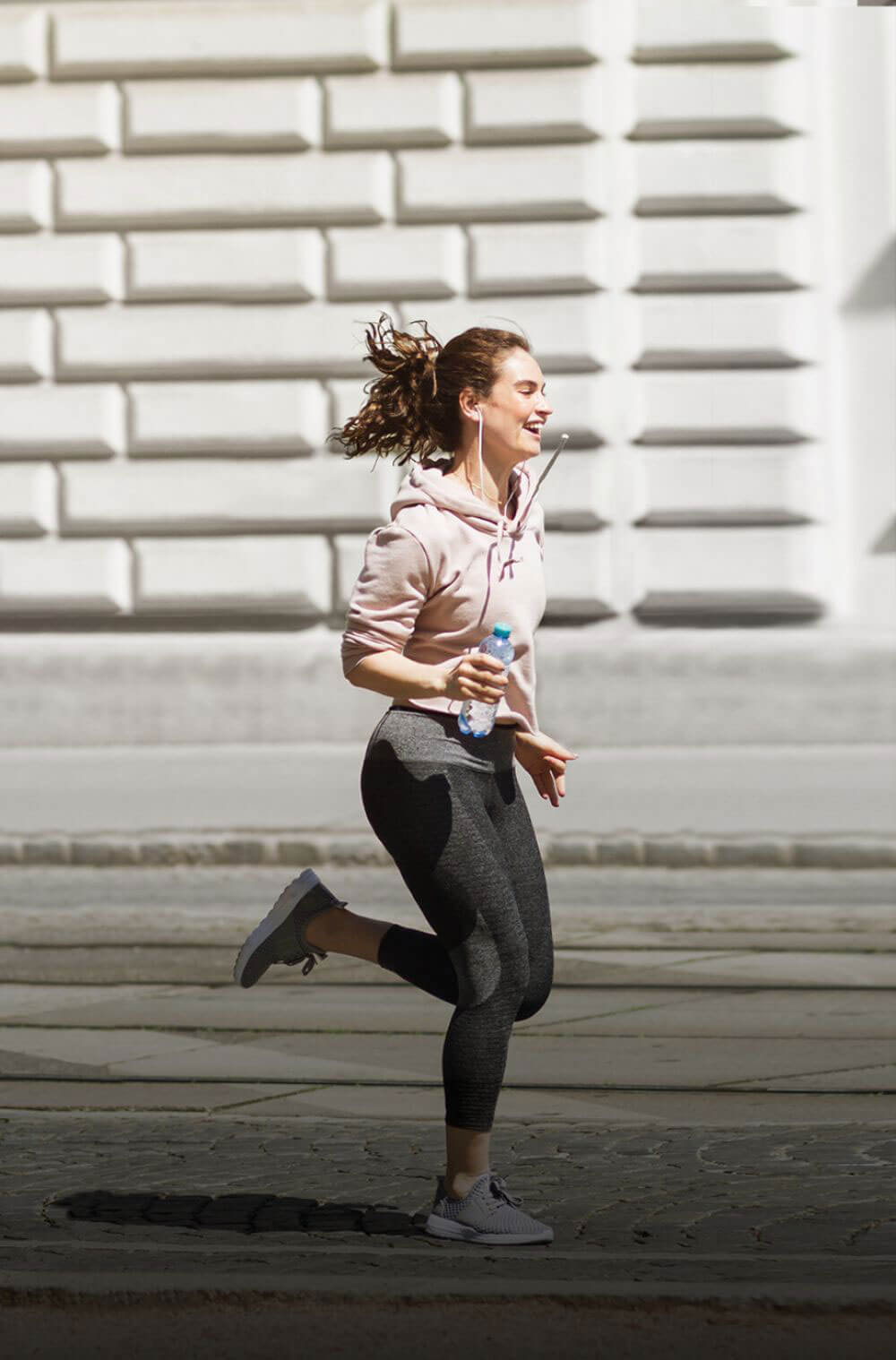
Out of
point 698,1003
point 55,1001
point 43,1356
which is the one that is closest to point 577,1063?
point 698,1003

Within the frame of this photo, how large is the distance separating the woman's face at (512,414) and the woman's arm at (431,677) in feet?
1.42

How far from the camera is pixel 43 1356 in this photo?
3.50 metres

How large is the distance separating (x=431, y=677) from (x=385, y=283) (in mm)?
7158

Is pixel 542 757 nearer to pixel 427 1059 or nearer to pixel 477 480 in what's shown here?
pixel 477 480

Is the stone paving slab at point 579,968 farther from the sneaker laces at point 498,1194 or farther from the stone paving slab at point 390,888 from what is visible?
the sneaker laces at point 498,1194

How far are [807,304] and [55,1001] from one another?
5173 millimetres

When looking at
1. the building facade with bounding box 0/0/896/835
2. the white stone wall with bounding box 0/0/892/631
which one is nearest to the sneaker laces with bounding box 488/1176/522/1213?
the building facade with bounding box 0/0/896/835

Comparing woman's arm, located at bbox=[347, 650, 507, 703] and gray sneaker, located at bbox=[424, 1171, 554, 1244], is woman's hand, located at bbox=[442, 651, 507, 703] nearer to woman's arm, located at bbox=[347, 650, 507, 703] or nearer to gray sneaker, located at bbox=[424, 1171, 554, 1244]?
woman's arm, located at bbox=[347, 650, 507, 703]

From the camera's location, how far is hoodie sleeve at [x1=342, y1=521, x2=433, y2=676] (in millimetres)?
4164

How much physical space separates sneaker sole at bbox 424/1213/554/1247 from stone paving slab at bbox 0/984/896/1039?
8.35 feet

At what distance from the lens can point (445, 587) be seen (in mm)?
4219

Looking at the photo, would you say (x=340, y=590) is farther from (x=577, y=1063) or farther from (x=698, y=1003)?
(x=577, y=1063)

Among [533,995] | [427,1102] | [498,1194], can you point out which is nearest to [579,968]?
[427,1102]

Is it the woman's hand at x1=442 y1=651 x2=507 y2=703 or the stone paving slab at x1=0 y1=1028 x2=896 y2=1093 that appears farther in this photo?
the stone paving slab at x1=0 y1=1028 x2=896 y2=1093
